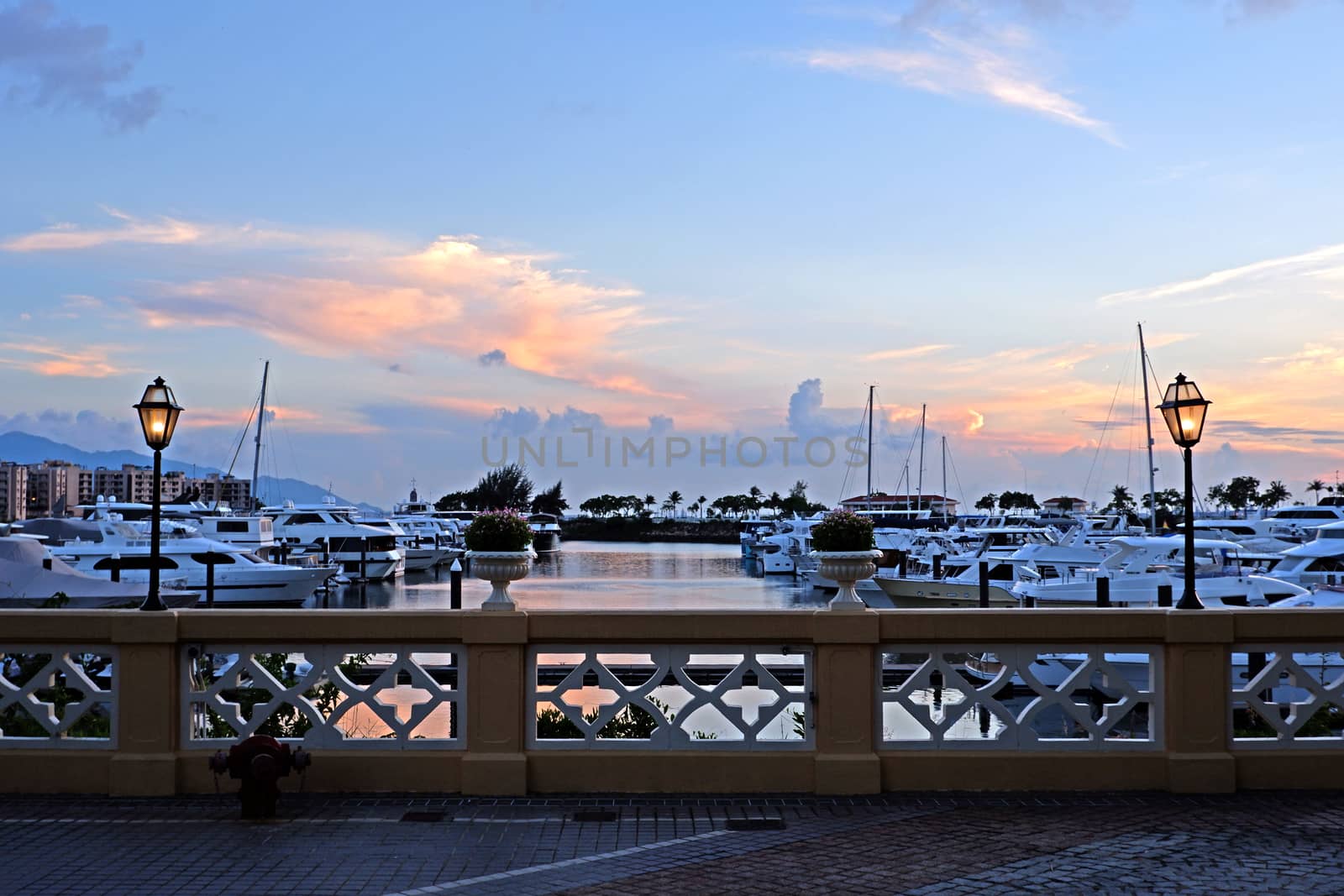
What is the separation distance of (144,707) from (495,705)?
110 inches

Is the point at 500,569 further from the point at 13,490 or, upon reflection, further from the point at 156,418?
the point at 13,490

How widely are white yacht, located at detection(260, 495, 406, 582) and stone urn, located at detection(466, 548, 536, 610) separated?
239 feet

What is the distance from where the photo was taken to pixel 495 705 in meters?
9.31

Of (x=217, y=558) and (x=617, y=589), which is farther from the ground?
(x=217, y=558)

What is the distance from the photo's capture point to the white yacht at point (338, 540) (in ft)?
271

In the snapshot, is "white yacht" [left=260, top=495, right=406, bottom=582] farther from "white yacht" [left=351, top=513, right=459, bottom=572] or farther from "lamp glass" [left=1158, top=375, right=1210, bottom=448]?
"lamp glass" [left=1158, top=375, right=1210, bottom=448]

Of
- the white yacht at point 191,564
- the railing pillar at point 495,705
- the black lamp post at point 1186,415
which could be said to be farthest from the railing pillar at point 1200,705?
the white yacht at point 191,564

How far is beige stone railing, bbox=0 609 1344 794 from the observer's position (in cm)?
930

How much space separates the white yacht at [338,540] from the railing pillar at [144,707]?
7242 cm

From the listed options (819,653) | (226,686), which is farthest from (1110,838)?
(226,686)

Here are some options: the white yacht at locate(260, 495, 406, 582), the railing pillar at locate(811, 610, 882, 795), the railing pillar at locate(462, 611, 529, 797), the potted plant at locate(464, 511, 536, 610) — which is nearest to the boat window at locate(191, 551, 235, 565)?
the white yacht at locate(260, 495, 406, 582)

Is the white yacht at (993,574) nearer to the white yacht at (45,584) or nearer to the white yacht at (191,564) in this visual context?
the white yacht at (191,564)

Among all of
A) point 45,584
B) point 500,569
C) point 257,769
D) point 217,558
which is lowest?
point 217,558

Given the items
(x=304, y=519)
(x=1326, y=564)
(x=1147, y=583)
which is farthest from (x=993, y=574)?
(x=304, y=519)
